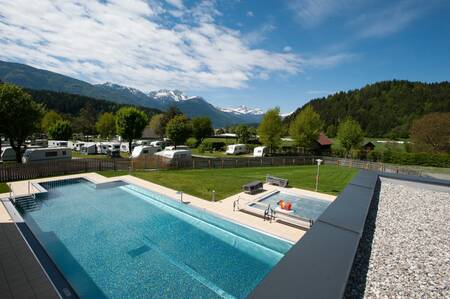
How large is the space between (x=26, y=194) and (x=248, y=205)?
1163cm

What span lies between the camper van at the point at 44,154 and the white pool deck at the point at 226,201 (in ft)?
24.3

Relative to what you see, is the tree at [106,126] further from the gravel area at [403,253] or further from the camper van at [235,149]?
the gravel area at [403,253]

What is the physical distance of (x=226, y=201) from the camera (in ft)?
37.9

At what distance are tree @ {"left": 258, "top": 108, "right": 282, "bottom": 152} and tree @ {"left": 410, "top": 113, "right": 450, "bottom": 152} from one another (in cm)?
2047

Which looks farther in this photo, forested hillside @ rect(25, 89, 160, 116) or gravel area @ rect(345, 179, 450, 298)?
forested hillside @ rect(25, 89, 160, 116)

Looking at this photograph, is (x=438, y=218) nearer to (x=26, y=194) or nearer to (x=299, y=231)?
(x=299, y=231)

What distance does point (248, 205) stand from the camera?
1080cm

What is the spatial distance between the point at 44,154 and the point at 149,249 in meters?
19.8

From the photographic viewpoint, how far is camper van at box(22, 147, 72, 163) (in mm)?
19906

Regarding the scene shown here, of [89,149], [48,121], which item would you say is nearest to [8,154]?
[89,149]

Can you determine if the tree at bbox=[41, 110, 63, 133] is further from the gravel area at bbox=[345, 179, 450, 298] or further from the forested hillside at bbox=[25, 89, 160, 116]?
the gravel area at bbox=[345, 179, 450, 298]

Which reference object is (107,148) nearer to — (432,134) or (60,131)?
(60,131)

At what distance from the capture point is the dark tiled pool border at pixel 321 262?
2.07 metres

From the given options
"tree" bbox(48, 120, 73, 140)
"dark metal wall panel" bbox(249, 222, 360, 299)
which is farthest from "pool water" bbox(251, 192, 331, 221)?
"tree" bbox(48, 120, 73, 140)
